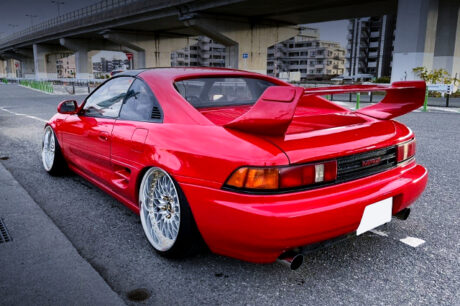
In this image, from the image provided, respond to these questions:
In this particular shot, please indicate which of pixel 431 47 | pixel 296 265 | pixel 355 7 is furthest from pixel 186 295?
pixel 355 7

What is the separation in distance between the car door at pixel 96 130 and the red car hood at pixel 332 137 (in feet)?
5.13

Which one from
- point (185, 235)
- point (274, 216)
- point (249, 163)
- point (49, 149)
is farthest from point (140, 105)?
point (49, 149)

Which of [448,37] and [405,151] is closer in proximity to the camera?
[405,151]

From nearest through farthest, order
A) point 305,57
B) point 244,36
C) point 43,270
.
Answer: point 43,270
point 244,36
point 305,57

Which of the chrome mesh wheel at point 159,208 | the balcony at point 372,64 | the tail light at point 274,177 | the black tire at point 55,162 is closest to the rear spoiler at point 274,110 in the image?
the tail light at point 274,177

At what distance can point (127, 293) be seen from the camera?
2213 millimetres

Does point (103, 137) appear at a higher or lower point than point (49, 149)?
higher

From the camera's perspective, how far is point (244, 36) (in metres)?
33.5

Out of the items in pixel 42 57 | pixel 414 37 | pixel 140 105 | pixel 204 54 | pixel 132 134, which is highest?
pixel 204 54

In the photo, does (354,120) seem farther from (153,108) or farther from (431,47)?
(431,47)

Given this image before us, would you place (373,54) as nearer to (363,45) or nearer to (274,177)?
(363,45)

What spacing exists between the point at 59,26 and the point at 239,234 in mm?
51926

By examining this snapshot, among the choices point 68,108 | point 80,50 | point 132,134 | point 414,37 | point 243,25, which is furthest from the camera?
point 80,50

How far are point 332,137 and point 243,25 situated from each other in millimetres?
32528
